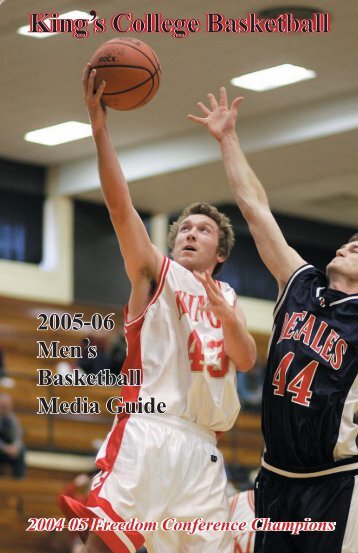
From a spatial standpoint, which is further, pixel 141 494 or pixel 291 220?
pixel 291 220

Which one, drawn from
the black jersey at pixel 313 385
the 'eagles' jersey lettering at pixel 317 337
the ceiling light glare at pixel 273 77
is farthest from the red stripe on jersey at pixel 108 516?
the ceiling light glare at pixel 273 77

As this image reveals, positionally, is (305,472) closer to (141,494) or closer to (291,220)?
(141,494)

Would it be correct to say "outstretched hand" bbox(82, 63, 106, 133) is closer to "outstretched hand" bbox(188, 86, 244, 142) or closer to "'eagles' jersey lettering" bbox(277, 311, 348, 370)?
"outstretched hand" bbox(188, 86, 244, 142)

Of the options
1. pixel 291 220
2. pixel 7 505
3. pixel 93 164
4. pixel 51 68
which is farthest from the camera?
pixel 291 220

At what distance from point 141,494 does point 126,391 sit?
529mm

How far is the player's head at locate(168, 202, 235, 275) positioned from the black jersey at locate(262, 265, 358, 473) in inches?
20.7

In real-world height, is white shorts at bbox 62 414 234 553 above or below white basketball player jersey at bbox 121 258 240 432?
below

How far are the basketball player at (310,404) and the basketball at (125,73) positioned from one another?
35 centimetres

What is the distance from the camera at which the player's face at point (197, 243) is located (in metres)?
6.50

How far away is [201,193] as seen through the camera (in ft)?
51.6

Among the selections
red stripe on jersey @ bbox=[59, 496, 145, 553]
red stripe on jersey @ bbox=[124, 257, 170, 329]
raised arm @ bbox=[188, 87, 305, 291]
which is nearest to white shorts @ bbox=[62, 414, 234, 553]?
red stripe on jersey @ bbox=[59, 496, 145, 553]

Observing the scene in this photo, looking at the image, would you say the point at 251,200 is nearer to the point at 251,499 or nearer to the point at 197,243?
the point at 197,243

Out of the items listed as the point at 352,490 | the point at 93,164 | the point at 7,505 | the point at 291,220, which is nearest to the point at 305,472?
the point at 352,490

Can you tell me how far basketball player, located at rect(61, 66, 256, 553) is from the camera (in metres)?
5.92
